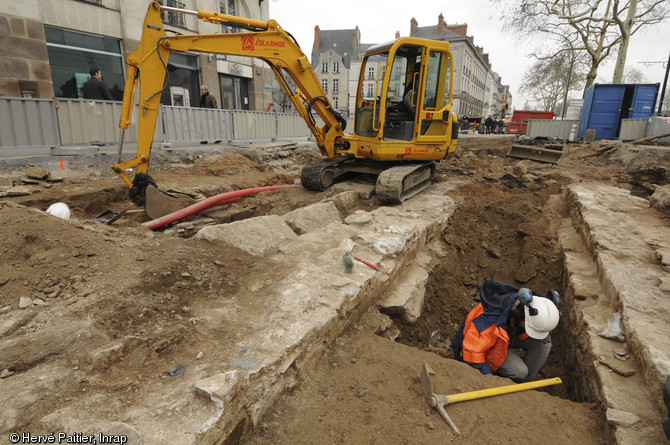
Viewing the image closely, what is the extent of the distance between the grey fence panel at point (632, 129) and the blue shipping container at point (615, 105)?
1.46 metres

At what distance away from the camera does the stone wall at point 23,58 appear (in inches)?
420

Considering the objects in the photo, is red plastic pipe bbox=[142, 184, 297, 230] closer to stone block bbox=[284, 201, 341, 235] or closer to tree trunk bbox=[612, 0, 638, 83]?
stone block bbox=[284, 201, 341, 235]

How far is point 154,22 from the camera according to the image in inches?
207

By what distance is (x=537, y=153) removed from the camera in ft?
43.9

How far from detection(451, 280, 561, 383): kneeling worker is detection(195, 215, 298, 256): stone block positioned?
232 centimetres

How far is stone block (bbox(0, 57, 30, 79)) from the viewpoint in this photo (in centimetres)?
1068

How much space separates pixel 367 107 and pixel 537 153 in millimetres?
8998

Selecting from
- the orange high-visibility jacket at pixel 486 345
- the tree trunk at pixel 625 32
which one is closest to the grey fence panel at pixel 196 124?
the orange high-visibility jacket at pixel 486 345

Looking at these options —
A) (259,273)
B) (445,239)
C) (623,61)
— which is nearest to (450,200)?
(445,239)

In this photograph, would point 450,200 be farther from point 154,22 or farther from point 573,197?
point 154,22

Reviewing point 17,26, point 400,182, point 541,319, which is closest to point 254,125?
point 17,26

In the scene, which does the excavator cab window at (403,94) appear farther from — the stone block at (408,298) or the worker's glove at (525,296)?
the worker's glove at (525,296)

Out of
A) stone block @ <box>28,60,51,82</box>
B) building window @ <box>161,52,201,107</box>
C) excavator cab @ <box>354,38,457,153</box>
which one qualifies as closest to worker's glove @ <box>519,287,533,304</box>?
excavator cab @ <box>354,38,457,153</box>

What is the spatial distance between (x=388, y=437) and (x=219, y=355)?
1.18 meters
